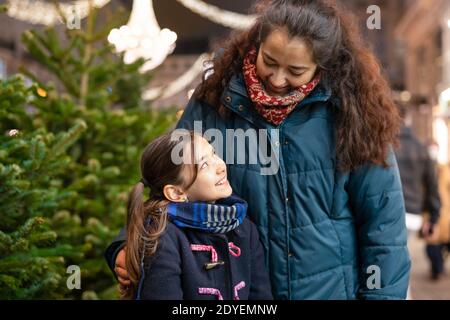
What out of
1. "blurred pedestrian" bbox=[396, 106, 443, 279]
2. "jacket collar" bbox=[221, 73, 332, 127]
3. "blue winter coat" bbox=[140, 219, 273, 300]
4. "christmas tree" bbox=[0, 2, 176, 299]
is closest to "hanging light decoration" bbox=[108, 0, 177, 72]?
"christmas tree" bbox=[0, 2, 176, 299]

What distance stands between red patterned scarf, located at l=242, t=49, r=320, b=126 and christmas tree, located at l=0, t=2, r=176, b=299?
1058 millimetres

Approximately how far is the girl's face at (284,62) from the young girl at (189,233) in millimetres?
337

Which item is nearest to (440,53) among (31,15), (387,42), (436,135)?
(436,135)

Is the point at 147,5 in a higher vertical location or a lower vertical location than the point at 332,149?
higher

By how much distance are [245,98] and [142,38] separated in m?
3.60

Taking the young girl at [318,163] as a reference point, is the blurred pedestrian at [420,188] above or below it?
below

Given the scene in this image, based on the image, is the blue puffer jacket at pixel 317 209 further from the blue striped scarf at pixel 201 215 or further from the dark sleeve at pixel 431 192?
the dark sleeve at pixel 431 192

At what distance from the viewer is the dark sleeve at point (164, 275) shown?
2.17 meters

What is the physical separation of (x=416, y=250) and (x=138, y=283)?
1102 centimetres

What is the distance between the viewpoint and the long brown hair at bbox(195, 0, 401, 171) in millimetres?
2461
